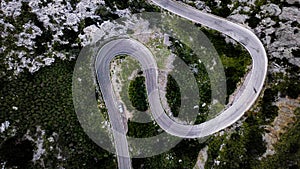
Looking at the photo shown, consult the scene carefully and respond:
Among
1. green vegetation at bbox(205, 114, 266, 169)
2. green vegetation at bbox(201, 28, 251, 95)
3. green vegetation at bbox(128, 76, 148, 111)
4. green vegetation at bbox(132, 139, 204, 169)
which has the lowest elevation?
green vegetation at bbox(132, 139, 204, 169)

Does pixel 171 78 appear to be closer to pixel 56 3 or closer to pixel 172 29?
pixel 172 29

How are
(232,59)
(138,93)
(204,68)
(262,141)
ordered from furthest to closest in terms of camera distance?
(138,93)
(204,68)
(232,59)
(262,141)

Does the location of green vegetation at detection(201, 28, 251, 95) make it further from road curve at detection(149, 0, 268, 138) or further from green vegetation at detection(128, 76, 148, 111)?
green vegetation at detection(128, 76, 148, 111)

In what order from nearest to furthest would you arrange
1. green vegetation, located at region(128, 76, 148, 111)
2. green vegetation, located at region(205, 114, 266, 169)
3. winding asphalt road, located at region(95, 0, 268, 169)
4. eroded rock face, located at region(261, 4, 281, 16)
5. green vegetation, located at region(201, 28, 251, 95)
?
green vegetation, located at region(205, 114, 266, 169) < winding asphalt road, located at region(95, 0, 268, 169) < green vegetation, located at region(201, 28, 251, 95) < eroded rock face, located at region(261, 4, 281, 16) < green vegetation, located at region(128, 76, 148, 111)

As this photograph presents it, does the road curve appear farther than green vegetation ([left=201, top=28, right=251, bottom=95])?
No

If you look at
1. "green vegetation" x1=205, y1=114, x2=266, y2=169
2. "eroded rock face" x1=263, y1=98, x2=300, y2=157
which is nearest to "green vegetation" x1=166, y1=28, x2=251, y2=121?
"green vegetation" x1=205, y1=114, x2=266, y2=169

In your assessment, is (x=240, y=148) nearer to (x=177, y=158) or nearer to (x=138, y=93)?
(x=177, y=158)

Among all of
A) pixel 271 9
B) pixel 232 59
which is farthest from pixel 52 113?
pixel 271 9
